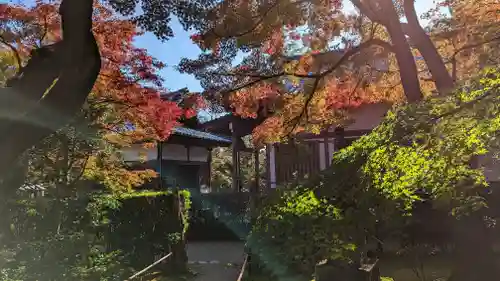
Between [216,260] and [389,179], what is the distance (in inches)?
316

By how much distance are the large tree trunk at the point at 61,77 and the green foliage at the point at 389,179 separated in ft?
6.13

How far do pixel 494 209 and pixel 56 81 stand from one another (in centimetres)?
555

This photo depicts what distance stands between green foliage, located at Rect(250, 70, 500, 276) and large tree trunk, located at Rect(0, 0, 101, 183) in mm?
1868

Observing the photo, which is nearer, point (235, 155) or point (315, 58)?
point (315, 58)

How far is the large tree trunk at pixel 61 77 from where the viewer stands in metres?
3.65

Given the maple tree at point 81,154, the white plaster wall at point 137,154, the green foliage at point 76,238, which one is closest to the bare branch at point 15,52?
the maple tree at point 81,154

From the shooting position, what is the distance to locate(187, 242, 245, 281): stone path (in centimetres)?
851

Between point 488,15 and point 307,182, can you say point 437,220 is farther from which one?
point 307,182

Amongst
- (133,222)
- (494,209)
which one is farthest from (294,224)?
(133,222)

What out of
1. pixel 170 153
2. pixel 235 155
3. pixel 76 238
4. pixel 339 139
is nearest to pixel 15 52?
pixel 76 238

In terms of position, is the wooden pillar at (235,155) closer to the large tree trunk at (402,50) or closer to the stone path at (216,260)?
the stone path at (216,260)

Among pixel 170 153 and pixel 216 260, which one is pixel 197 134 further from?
pixel 216 260

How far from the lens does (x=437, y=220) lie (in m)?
6.10

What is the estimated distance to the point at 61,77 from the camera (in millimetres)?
3746
